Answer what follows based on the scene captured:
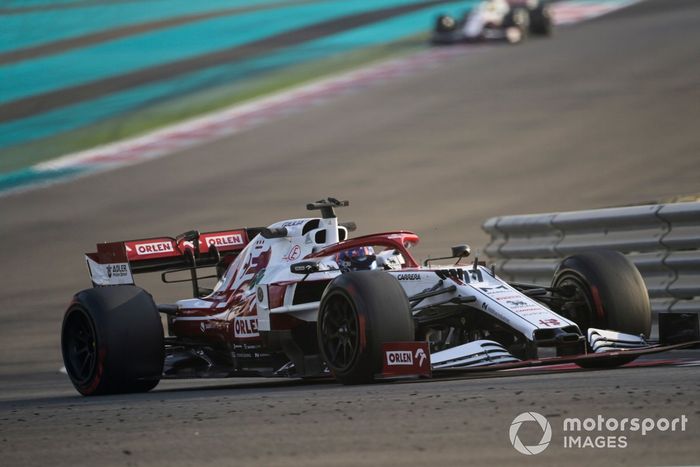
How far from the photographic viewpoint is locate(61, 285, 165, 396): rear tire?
31.6ft

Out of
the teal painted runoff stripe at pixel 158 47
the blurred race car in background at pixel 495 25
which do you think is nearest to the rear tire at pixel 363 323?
the teal painted runoff stripe at pixel 158 47

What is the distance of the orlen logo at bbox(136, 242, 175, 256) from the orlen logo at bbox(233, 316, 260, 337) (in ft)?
4.92

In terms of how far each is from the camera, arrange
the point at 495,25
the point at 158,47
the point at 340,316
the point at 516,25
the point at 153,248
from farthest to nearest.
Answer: the point at 158,47 < the point at 495,25 < the point at 516,25 < the point at 153,248 < the point at 340,316

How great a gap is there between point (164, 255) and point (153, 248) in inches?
5.1

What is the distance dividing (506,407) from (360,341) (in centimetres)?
189

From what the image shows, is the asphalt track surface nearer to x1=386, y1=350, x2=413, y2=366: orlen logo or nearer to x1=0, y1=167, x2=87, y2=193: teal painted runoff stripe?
x1=386, y1=350, x2=413, y2=366: orlen logo

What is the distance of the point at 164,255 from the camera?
11406 millimetres

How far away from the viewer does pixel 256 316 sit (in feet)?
32.2


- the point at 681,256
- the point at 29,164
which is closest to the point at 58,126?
the point at 29,164

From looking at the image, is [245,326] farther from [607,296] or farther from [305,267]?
[607,296]

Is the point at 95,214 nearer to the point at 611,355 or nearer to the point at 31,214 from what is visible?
the point at 31,214

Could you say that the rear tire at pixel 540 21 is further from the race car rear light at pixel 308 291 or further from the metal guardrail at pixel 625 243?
the race car rear light at pixel 308 291

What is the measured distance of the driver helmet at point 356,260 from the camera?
9.64 m

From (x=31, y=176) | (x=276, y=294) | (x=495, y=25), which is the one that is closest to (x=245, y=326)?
(x=276, y=294)
